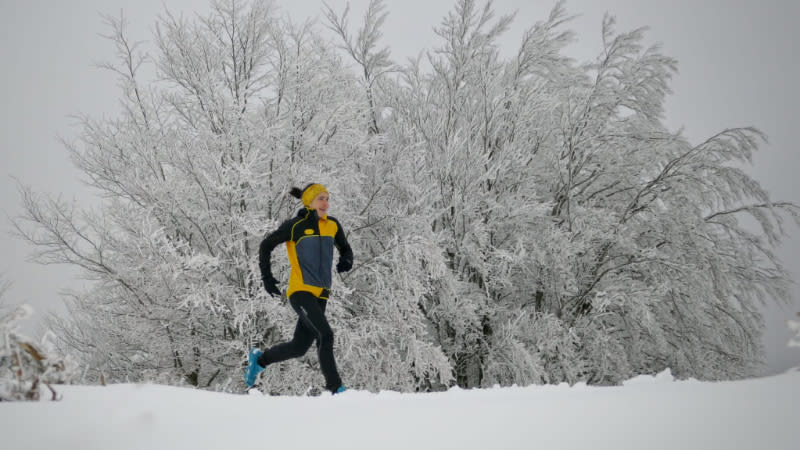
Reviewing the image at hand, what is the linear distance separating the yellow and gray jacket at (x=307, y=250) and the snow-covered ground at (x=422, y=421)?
1397 millimetres

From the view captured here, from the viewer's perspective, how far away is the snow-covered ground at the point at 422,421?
76.5 inches

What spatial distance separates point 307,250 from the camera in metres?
4.05

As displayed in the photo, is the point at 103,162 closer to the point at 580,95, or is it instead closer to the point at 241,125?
the point at 241,125

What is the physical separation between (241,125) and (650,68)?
849cm

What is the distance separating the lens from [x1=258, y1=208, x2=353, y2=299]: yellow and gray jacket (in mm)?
4047

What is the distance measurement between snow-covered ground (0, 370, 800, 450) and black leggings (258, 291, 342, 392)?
1.17m

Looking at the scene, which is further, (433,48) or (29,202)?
(433,48)

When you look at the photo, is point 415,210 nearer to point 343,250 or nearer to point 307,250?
point 343,250

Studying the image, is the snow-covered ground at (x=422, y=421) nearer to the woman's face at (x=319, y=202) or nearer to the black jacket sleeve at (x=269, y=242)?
the black jacket sleeve at (x=269, y=242)

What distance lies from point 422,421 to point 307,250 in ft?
7.03

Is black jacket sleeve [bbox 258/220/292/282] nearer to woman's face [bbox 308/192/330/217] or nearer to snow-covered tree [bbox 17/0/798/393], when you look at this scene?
woman's face [bbox 308/192/330/217]

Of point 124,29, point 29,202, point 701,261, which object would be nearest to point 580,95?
point 701,261

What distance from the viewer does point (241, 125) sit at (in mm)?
7082

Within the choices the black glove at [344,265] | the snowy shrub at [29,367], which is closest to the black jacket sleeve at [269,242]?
the black glove at [344,265]
